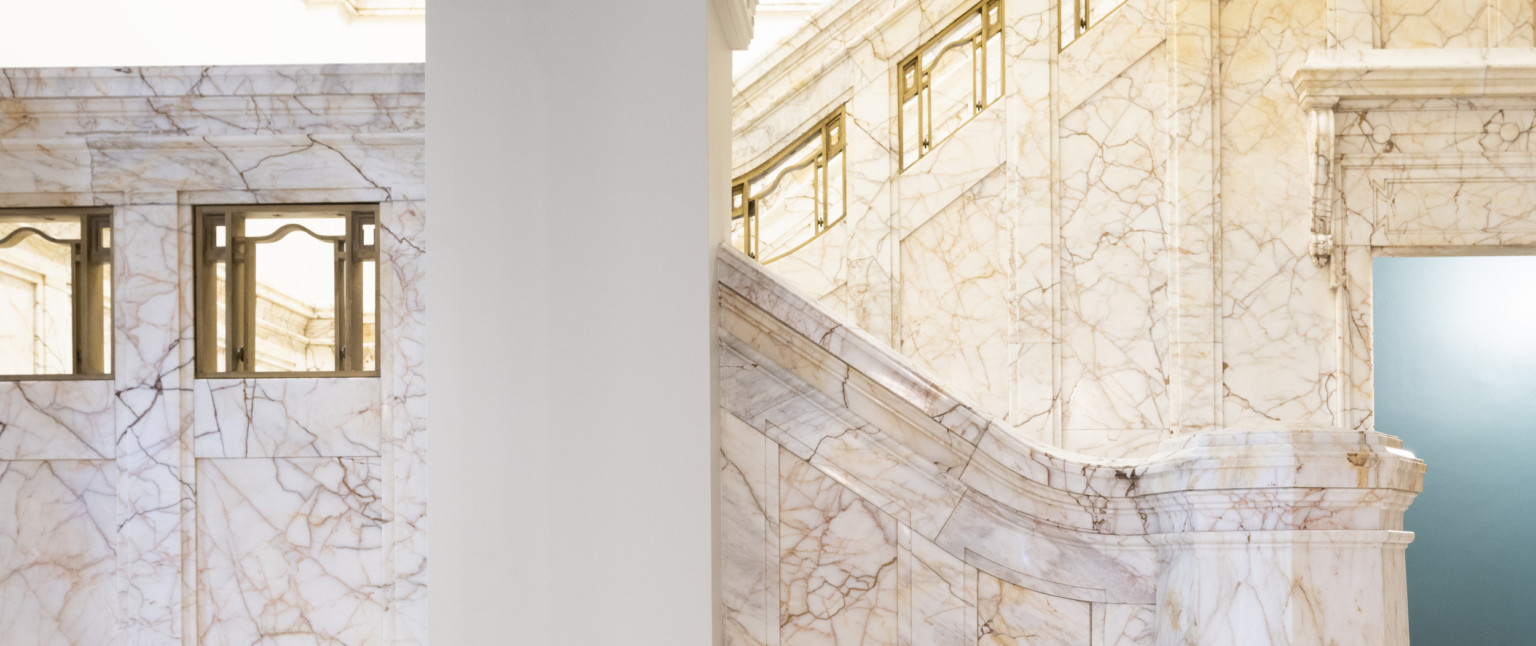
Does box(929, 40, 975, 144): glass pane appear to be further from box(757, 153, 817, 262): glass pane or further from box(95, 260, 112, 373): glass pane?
box(95, 260, 112, 373): glass pane

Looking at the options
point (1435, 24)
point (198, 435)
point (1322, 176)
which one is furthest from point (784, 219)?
point (1435, 24)

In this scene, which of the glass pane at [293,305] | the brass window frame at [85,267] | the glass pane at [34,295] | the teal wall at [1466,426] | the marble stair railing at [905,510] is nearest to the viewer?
the marble stair railing at [905,510]

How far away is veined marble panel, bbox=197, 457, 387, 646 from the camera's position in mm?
3504

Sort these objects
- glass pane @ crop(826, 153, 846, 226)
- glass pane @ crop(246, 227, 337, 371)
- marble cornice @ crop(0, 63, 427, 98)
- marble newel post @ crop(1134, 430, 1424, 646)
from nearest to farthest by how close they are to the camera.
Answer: marble newel post @ crop(1134, 430, 1424, 646) < marble cornice @ crop(0, 63, 427, 98) < glass pane @ crop(246, 227, 337, 371) < glass pane @ crop(826, 153, 846, 226)

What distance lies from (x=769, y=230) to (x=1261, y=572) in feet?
14.5

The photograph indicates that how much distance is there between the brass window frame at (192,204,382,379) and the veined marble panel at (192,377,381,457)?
0.13 ft

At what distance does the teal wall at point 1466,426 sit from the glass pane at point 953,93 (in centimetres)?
374

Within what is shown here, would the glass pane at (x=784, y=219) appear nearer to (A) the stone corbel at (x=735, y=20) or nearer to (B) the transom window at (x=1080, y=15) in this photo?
(B) the transom window at (x=1080, y=15)

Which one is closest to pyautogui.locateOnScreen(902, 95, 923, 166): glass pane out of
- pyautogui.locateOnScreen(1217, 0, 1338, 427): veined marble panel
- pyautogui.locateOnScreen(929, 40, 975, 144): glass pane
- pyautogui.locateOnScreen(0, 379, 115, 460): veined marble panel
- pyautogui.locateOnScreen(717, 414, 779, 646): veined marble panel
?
pyautogui.locateOnScreen(929, 40, 975, 144): glass pane

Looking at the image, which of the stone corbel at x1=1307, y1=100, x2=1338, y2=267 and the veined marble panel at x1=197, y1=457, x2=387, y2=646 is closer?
the veined marble panel at x1=197, y1=457, x2=387, y2=646

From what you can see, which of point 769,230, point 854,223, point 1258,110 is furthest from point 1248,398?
point 769,230

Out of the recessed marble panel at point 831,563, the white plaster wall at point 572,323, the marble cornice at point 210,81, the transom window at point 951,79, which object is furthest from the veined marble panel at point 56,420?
the transom window at point 951,79

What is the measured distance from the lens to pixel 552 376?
2.75m

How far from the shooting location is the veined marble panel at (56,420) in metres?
3.51
